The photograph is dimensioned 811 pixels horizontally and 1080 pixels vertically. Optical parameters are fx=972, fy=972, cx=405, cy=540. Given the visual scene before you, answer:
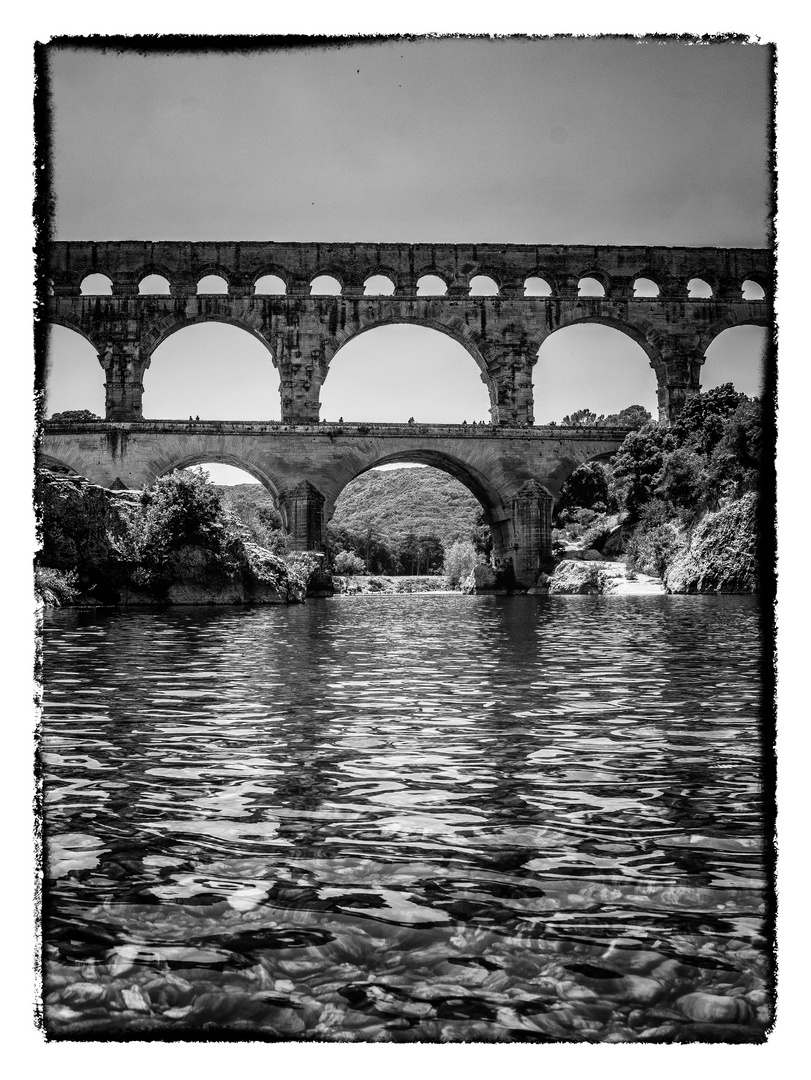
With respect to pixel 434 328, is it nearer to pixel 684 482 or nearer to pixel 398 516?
pixel 684 482

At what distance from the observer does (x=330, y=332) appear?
42094 mm

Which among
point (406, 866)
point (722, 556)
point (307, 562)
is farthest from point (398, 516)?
point (406, 866)

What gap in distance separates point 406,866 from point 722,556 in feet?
84.3

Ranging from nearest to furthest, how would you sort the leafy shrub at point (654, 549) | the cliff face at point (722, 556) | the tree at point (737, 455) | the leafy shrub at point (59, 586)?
the leafy shrub at point (59, 586)
the cliff face at point (722, 556)
the tree at point (737, 455)
the leafy shrub at point (654, 549)

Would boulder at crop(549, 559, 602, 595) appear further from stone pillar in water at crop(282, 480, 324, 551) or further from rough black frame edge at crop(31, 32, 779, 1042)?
rough black frame edge at crop(31, 32, 779, 1042)

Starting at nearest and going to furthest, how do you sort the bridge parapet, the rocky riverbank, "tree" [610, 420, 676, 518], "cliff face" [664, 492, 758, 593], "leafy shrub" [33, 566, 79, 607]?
"leafy shrub" [33, 566, 79, 607] < "cliff face" [664, 492, 758, 593] < "tree" [610, 420, 676, 518] < the bridge parapet < the rocky riverbank

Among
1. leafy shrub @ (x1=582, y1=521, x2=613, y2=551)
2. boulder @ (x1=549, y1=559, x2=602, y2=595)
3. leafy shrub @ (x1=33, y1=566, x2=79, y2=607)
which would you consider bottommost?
boulder @ (x1=549, y1=559, x2=602, y2=595)

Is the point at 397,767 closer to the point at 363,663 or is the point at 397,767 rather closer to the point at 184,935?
the point at 184,935

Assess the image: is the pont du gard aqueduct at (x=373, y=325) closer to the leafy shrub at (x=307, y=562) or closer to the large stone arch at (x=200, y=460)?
the large stone arch at (x=200, y=460)

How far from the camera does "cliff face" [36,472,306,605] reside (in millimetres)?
21250

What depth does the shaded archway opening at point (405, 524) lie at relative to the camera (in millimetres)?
78750

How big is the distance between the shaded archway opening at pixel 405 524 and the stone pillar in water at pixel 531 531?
50.9 feet

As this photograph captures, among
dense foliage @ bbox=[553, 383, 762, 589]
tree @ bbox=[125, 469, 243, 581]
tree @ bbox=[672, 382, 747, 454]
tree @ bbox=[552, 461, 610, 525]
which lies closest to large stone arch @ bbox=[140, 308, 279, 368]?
dense foliage @ bbox=[553, 383, 762, 589]

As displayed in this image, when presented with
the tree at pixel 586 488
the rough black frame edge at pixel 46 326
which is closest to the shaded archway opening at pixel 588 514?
the tree at pixel 586 488
